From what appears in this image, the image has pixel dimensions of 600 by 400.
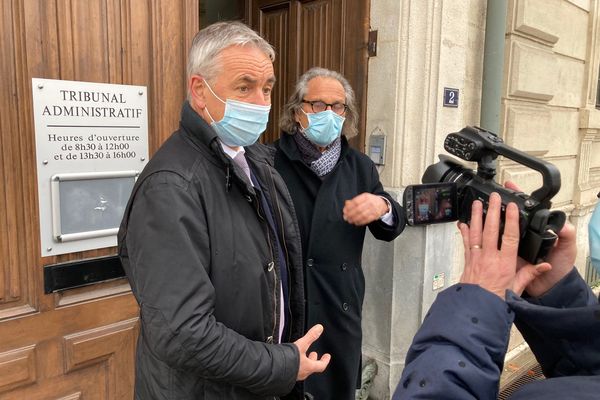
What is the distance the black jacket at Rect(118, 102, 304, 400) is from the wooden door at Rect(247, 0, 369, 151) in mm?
1778

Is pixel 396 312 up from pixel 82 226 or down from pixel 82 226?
down

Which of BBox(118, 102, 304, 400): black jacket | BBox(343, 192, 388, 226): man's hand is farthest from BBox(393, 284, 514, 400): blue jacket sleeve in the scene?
BBox(343, 192, 388, 226): man's hand

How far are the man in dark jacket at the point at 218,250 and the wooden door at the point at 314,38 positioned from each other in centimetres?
152

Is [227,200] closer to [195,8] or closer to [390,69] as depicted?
[195,8]

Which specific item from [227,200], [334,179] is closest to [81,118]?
[227,200]

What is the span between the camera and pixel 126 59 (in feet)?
6.09

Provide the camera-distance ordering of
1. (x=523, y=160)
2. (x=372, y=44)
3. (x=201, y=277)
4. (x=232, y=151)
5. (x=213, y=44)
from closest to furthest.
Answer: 1. (x=523, y=160)
2. (x=201, y=277)
3. (x=213, y=44)
4. (x=232, y=151)
5. (x=372, y=44)

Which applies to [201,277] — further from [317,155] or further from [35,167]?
[317,155]

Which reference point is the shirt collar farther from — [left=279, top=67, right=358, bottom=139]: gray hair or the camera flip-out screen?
[left=279, top=67, right=358, bottom=139]: gray hair

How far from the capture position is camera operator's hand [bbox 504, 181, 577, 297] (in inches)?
43.1

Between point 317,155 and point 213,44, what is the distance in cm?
95

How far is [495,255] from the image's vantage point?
942 mm

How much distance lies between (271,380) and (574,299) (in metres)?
0.76

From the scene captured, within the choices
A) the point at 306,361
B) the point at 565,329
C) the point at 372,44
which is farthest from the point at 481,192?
the point at 372,44
